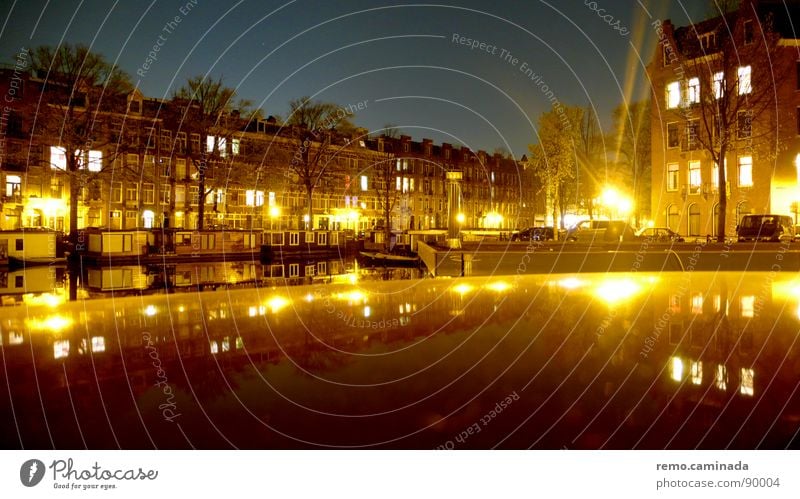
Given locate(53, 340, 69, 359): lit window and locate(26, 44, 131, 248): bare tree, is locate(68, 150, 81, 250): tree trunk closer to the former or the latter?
locate(26, 44, 131, 248): bare tree

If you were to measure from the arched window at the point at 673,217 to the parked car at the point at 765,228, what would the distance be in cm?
1049

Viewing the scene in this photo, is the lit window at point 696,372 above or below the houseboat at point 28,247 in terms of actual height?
below

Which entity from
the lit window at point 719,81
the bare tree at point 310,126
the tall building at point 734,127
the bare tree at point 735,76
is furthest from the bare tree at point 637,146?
the bare tree at point 310,126

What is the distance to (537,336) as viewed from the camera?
706cm

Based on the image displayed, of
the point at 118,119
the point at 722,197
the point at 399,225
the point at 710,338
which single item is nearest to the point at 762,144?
the point at 722,197

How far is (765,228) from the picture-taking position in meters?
29.3

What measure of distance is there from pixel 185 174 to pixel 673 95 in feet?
131

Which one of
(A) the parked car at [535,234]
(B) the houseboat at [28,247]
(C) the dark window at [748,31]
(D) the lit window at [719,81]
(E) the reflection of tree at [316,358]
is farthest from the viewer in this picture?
(A) the parked car at [535,234]

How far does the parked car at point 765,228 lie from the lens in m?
28.7

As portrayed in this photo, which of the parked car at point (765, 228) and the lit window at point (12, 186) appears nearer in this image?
the parked car at point (765, 228)

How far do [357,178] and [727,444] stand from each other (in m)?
67.9

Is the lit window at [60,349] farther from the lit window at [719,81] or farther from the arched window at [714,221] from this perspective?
the arched window at [714,221]

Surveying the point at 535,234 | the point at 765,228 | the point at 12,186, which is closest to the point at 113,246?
the point at 12,186

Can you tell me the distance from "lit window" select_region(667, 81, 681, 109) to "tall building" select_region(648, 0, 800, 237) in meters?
0.07
